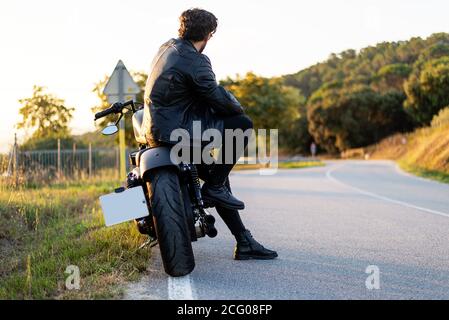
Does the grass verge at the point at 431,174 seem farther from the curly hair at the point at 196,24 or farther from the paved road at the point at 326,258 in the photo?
the curly hair at the point at 196,24

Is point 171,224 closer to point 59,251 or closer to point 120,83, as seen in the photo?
point 59,251

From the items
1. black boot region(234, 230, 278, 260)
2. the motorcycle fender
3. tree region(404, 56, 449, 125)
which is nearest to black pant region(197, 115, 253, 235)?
black boot region(234, 230, 278, 260)

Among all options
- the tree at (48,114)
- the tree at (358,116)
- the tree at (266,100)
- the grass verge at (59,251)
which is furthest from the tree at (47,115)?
the tree at (358,116)

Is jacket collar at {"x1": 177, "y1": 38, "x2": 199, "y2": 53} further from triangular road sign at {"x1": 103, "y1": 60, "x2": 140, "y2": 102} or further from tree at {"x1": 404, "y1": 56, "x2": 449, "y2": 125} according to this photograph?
tree at {"x1": 404, "y1": 56, "x2": 449, "y2": 125}

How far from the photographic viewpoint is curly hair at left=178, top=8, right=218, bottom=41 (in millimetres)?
5430


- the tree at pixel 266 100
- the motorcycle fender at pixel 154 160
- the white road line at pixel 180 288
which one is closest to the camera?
the white road line at pixel 180 288

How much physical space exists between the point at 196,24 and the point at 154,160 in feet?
4.06

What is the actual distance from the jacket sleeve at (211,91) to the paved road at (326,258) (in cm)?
139

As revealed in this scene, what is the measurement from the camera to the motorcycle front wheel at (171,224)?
16.4ft

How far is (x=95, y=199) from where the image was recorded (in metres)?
12.4

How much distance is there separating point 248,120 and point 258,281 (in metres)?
1.40

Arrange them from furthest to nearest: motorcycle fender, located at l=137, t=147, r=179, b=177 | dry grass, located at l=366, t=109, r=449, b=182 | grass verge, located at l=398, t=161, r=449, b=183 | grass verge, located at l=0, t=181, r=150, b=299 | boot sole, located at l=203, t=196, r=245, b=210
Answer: dry grass, located at l=366, t=109, r=449, b=182 → grass verge, located at l=398, t=161, r=449, b=183 → boot sole, located at l=203, t=196, r=245, b=210 → motorcycle fender, located at l=137, t=147, r=179, b=177 → grass verge, located at l=0, t=181, r=150, b=299

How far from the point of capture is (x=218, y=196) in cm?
561
